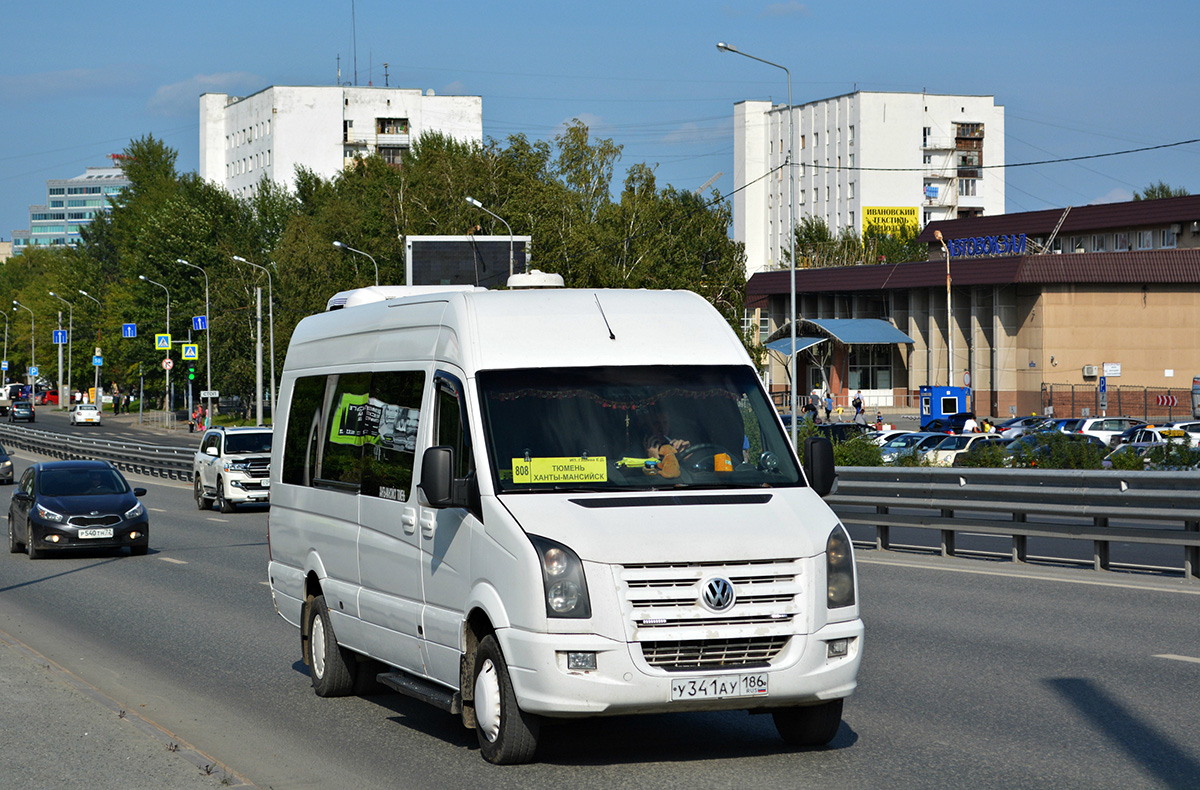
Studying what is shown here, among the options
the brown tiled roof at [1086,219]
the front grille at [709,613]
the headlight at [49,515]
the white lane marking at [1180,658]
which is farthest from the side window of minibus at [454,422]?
the brown tiled roof at [1086,219]

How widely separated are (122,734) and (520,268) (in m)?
38.6

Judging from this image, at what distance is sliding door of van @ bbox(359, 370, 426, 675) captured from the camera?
7.79m

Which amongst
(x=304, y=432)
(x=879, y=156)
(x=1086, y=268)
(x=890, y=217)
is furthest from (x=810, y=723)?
(x=890, y=217)

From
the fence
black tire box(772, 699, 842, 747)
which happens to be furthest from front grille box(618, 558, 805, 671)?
the fence

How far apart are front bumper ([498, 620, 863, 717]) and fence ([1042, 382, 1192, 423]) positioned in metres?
64.9

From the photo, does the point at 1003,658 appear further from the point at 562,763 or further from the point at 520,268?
the point at 520,268

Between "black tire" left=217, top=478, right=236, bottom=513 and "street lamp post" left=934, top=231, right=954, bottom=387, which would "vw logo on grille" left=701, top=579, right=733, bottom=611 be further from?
"street lamp post" left=934, top=231, right=954, bottom=387

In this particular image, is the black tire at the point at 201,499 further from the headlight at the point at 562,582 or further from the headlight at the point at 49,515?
the headlight at the point at 562,582

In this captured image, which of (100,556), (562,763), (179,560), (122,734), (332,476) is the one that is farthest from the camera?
(100,556)

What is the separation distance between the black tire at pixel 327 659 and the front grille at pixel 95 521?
12.2 m

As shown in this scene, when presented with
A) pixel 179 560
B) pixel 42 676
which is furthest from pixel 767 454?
pixel 179 560

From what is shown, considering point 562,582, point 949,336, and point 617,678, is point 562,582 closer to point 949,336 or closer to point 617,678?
point 617,678

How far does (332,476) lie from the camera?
30.0 ft

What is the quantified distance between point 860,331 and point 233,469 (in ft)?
180
